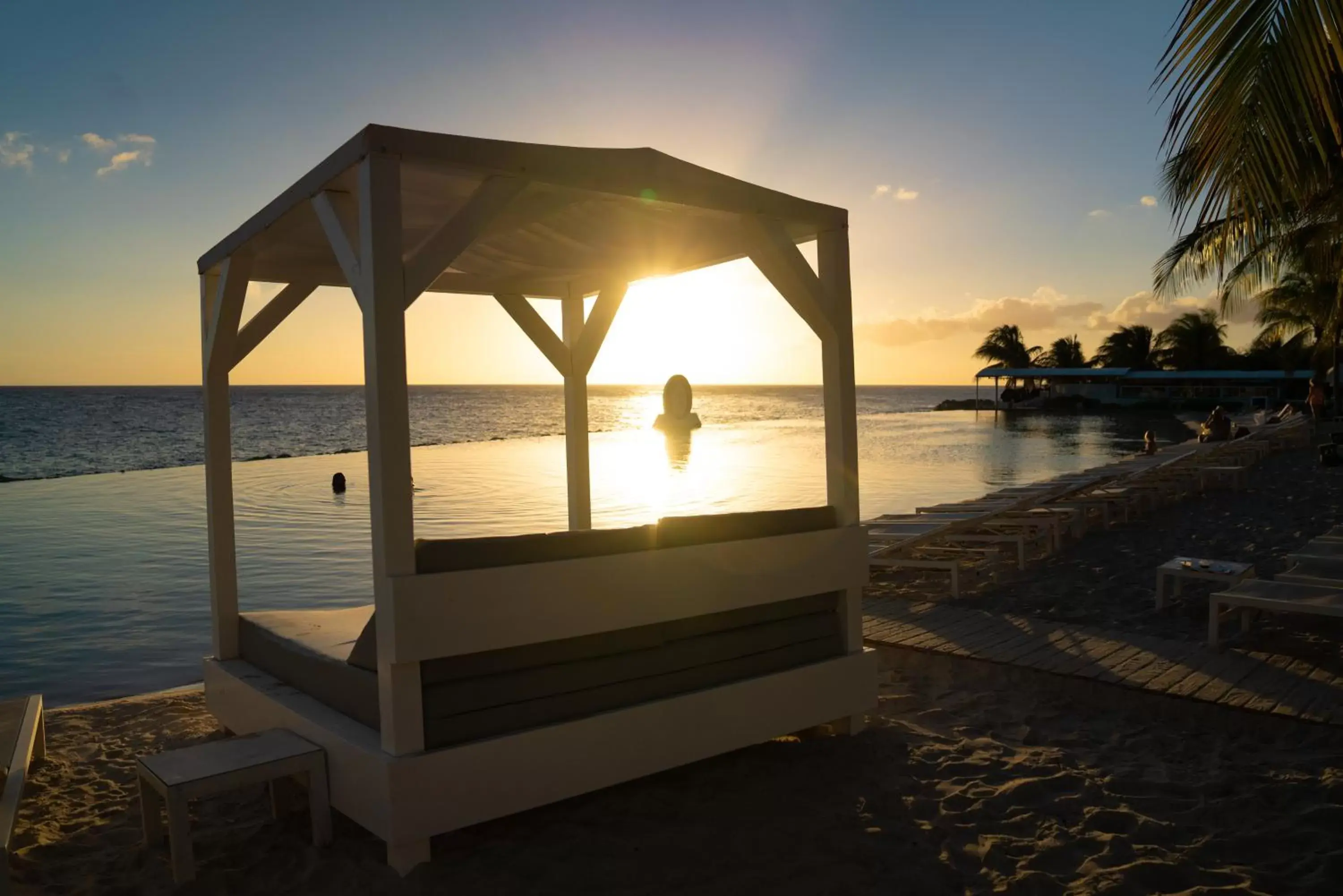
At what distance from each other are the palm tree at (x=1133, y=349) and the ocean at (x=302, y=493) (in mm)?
10382

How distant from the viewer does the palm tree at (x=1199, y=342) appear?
50594 mm

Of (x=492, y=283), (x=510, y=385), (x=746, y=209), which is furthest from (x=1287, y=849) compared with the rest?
(x=510, y=385)

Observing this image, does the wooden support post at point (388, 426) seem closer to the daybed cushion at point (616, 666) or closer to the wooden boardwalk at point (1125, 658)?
the daybed cushion at point (616, 666)

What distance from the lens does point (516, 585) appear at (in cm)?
296

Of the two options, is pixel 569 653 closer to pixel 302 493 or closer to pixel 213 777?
pixel 213 777

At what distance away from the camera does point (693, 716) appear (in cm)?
342

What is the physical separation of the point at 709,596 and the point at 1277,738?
2587 millimetres

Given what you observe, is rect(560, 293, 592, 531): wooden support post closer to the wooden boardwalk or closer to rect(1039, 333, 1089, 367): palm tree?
the wooden boardwalk

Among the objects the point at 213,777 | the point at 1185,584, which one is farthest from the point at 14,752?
the point at 1185,584

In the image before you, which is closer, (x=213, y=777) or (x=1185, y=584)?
(x=213, y=777)

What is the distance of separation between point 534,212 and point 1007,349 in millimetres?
61648

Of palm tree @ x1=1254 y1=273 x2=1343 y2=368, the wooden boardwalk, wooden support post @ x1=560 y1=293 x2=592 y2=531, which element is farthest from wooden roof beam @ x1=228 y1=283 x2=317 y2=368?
palm tree @ x1=1254 y1=273 x2=1343 y2=368

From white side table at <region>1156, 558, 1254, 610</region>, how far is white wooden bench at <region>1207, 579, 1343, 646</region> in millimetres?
392

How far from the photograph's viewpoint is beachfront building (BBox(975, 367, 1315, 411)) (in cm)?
4453
